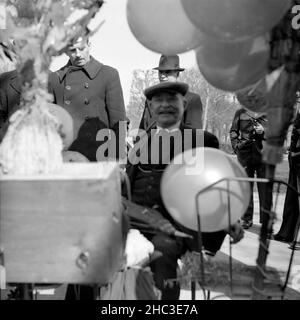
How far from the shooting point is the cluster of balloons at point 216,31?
1.80m

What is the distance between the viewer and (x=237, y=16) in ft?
5.93

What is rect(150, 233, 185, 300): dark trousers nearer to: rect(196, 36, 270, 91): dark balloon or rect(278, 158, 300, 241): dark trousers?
rect(196, 36, 270, 91): dark balloon

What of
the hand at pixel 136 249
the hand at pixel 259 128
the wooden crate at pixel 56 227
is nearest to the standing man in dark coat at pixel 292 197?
the hand at pixel 259 128

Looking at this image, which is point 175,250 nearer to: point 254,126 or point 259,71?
point 259,71

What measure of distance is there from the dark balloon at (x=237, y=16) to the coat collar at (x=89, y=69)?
1.27 meters

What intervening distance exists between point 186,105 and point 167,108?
63cm

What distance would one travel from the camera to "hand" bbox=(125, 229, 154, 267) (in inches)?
75.8

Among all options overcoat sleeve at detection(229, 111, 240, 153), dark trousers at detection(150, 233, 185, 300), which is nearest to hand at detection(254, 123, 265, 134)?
overcoat sleeve at detection(229, 111, 240, 153)

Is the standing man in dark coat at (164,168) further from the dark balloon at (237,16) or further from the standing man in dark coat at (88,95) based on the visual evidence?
the standing man in dark coat at (88,95)

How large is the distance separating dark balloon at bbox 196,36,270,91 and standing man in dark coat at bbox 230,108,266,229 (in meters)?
3.43

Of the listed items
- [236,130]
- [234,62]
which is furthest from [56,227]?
[236,130]

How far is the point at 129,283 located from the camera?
2.15 meters

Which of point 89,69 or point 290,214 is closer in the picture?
point 89,69

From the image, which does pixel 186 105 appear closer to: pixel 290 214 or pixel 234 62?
pixel 234 62
